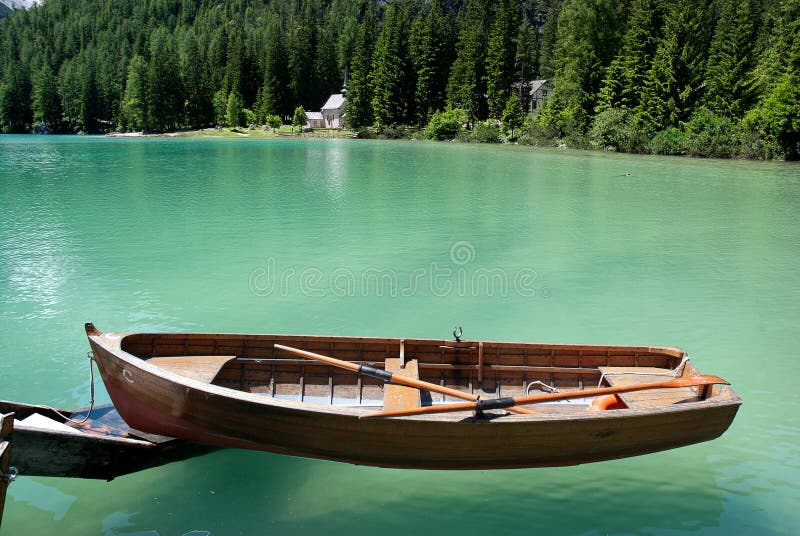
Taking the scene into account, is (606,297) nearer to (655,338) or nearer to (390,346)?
(655,338)

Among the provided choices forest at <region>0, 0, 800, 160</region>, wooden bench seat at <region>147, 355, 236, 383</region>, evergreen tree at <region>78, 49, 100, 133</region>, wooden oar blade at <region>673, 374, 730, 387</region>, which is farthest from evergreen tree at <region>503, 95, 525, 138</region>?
evergreen tree at <region>78, 49, 100, 133</region>

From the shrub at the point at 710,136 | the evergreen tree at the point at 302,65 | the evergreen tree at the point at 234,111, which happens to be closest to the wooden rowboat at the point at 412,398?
the shrub at the point at 710,136

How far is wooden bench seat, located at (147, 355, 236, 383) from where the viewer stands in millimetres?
7820

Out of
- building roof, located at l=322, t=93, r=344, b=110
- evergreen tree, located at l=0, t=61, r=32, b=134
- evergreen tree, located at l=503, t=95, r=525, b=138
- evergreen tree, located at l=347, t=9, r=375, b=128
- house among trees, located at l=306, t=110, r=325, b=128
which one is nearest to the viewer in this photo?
evergreen tree, located at l=503, t=95, r=525, b=138

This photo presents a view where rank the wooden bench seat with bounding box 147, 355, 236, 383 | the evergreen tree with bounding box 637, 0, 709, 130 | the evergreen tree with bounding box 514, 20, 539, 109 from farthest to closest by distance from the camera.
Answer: the evergreen tree with bounding box 514, 20, 539, 109 < the evergreen tree with bounding box 637, 0, 709, 130 < the wooden bench seat with bounding box 147, 355, 236, 383

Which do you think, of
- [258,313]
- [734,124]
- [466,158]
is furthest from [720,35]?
[258,313]

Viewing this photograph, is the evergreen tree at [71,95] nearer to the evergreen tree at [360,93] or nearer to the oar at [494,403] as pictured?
the evergreen tree at [360,93]

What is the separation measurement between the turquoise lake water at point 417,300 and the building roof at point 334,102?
7268 centimetres

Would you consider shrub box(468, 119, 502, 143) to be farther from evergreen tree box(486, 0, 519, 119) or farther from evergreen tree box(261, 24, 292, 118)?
evergreen tree box(261, 24, 292, 118)

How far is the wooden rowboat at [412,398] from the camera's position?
676cm

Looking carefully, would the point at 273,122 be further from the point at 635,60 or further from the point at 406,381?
the point at 406,381

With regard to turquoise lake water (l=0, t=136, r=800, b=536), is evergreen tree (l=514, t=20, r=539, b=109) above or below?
above

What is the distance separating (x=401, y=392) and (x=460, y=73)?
8719 centimetres

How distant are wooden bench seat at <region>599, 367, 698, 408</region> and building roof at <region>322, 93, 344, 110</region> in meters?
105
